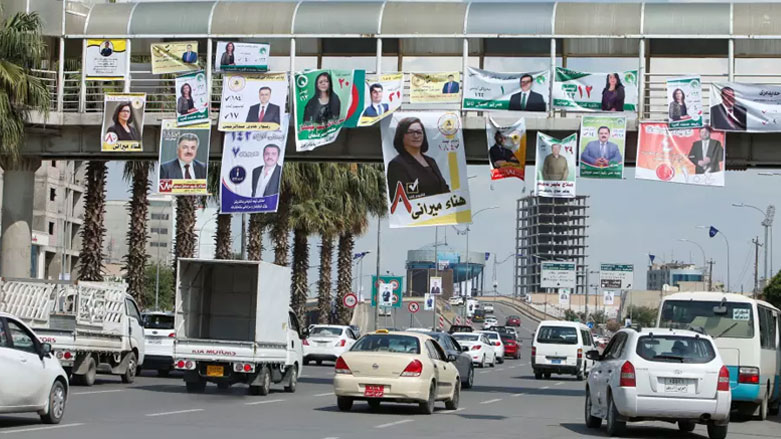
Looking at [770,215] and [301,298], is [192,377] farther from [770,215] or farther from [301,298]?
[770,215]

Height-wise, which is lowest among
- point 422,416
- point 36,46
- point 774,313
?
point 422,416

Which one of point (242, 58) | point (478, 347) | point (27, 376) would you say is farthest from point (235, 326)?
point (478, 347)

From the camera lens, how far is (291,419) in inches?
794

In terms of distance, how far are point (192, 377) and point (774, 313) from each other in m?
12.4

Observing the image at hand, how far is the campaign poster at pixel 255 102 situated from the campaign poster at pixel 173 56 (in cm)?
129

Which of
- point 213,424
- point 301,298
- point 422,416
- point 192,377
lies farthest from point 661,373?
point 301,298

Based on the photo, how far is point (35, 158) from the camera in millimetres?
35312

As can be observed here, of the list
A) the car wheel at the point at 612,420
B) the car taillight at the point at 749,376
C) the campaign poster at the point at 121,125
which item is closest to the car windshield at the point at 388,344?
the car wheel at the point at 612,420

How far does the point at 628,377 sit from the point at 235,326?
12.9 metres

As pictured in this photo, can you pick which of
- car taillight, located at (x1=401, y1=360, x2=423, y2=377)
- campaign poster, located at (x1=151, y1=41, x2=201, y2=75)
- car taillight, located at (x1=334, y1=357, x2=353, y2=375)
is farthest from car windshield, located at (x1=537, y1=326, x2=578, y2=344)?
car taillight, located at (x1=334, y1=357, x2=353, y2=375)

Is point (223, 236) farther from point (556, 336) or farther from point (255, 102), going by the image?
point (255, 102)

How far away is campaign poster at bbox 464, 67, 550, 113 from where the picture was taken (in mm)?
32906

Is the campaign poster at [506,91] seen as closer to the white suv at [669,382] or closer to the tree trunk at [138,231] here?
the tree trunk at [138,231]

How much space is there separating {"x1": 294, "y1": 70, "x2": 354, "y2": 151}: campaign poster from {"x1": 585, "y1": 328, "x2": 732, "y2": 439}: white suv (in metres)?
15.7
